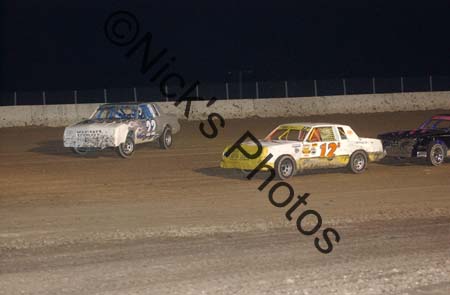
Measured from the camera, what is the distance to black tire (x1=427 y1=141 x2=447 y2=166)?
18281mm

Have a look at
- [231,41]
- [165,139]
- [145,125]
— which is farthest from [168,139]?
[231,41]

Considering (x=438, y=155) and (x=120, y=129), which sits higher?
(x=120, y=129)

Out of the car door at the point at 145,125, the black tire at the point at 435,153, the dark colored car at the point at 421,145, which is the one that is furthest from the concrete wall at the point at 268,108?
the black tire at the point at 435,153

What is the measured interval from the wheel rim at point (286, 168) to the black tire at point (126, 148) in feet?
18.4

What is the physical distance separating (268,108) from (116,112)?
1400 centimetres

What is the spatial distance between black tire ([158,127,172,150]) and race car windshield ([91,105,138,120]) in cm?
145

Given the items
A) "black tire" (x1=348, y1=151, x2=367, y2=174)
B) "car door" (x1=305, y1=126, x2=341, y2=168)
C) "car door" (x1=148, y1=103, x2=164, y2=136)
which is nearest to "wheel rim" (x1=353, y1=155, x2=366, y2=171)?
"black tire" (x1=348, y1=151, x2=367, y2=174)

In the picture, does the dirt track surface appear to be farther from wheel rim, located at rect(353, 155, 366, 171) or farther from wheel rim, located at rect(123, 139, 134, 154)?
wheel rim, located at rect(123, 139, 134, 154)

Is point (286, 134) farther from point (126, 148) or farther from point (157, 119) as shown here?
point (157, 119)

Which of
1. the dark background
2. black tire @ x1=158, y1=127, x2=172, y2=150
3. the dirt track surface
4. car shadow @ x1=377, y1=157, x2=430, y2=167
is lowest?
the dirt track surface

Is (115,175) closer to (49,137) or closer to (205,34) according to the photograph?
(49,137)

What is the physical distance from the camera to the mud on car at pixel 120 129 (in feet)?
65.5

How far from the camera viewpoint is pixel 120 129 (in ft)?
65.9

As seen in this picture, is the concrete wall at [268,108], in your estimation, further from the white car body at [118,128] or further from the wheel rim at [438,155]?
the wheel rim at [438,155]
